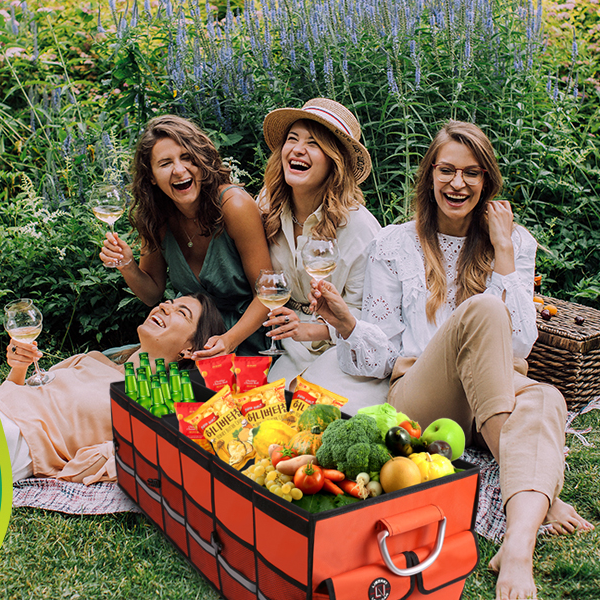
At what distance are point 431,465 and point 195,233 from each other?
1968 millimetres

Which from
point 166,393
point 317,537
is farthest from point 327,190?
point 317,537

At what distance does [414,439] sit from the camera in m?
1.66

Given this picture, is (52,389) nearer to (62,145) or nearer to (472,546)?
(472,546)

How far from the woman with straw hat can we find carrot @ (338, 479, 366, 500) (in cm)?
122

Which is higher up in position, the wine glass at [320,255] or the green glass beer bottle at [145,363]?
the wine glass at [320,255]

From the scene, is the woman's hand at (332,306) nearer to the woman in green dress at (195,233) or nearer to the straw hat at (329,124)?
the woman in green dress at (195,233)

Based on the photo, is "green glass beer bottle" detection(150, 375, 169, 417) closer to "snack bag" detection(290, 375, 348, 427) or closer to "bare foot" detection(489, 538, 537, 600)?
"snack bag" detection(290, 375, 348, 427)

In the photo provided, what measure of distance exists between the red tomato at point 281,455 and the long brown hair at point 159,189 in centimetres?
164

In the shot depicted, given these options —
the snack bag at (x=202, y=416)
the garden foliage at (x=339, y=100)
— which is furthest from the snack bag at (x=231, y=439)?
the garden foliage at (x=339, y=100)

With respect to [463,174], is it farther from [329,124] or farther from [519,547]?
[519,547]

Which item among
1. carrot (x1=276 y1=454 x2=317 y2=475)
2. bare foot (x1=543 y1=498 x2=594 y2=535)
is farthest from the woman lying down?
bare foot (x1=543 y1=498 x2=594 y2=535)

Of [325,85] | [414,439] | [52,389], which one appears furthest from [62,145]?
[414,439]

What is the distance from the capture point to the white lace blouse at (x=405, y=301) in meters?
2.51

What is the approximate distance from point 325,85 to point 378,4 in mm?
637
